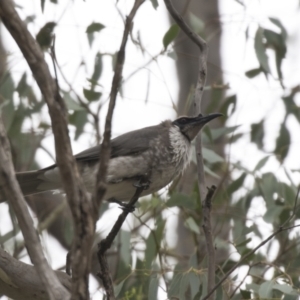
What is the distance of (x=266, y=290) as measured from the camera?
11.9 ft

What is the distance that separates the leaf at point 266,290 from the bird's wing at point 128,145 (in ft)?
3.40

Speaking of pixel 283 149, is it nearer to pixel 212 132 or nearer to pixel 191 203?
pixel 212 132

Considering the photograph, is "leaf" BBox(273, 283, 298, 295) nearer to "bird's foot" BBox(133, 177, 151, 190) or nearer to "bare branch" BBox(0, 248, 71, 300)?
→ "bird's foot" BBox(133, 177, 151, 190)

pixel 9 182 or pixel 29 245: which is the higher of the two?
pixel 9 182

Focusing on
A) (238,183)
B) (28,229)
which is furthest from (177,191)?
(28,229)

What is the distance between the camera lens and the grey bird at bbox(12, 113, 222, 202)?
13.4 feet

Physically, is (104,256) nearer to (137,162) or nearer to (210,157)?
(137,162)

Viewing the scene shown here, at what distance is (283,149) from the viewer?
4.97 meters

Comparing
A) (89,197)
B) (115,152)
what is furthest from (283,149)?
(89,197)

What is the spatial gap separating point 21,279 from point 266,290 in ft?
4.07

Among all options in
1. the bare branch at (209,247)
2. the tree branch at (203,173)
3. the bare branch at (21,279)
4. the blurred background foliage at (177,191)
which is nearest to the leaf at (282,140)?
the blurred background foliage at (177,191)

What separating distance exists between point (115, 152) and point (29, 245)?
6.51 feet

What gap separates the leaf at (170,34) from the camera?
436 centimetres

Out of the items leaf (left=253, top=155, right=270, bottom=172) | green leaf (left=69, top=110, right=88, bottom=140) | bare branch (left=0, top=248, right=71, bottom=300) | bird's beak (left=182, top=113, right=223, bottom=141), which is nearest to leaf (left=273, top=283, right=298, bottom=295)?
bare branch (left=0, top=248, right=71, bottom=300)
